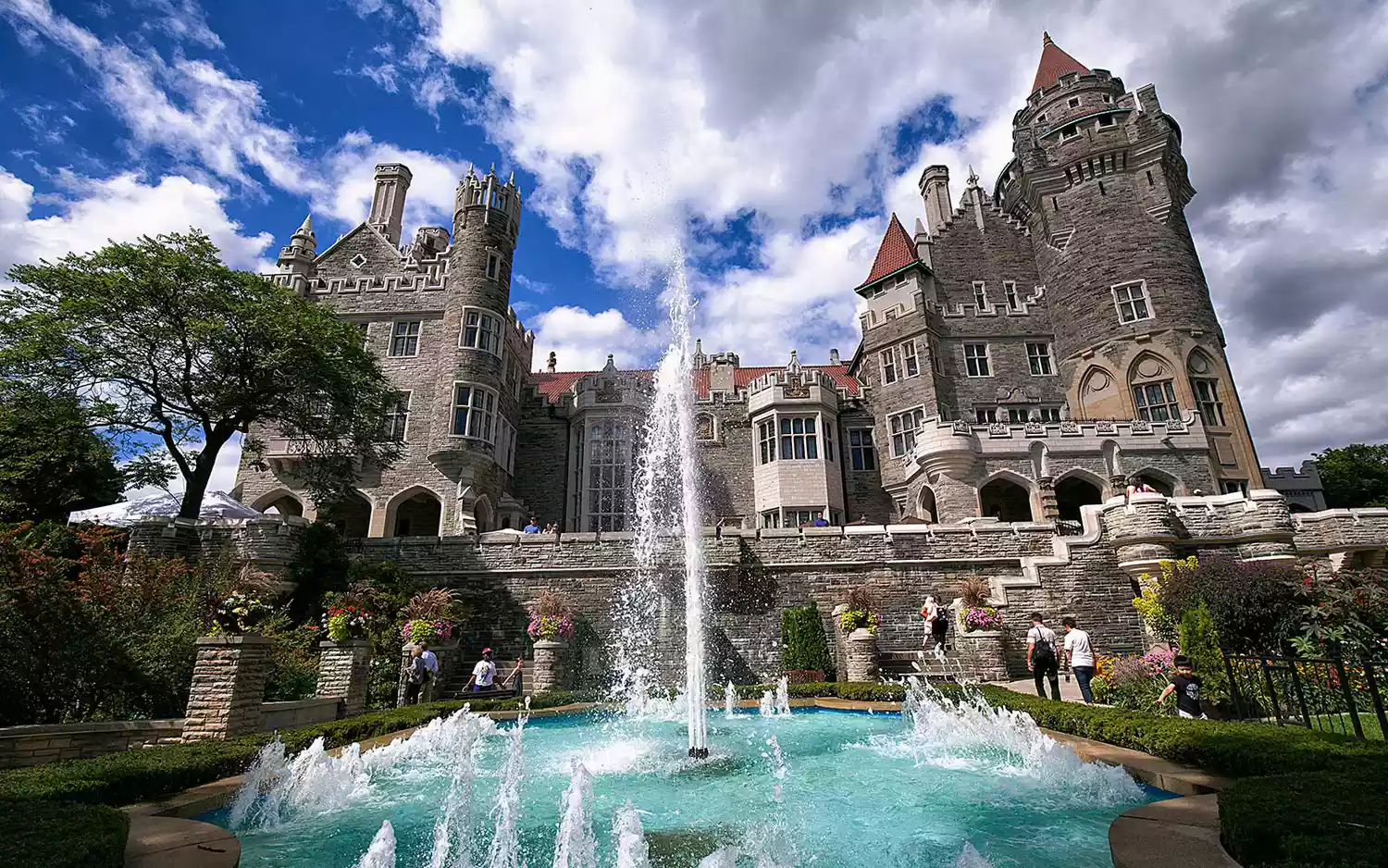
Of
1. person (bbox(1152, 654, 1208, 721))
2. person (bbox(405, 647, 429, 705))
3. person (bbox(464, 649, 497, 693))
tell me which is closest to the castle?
person (bbox(464, 649, 497, 693))

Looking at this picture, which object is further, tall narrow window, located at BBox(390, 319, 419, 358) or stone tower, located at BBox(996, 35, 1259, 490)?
tall narrow window, located at BBox(390, 319, 419, 358)

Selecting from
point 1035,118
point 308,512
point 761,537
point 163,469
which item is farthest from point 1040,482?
point 163,469

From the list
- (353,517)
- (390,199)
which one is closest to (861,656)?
(353,517)

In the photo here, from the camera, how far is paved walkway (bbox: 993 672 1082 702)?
1424cm

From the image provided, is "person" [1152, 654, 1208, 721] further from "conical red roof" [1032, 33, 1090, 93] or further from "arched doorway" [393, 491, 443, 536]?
"conical red roof" [1032, 33, 1090, 93]

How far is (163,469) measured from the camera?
2344 cm


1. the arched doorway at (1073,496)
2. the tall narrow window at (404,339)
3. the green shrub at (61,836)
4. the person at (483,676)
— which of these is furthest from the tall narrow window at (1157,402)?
the green shrub at (61,836)

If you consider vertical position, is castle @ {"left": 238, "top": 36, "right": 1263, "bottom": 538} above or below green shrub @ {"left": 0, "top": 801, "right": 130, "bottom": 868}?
above

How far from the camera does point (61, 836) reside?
3.85m

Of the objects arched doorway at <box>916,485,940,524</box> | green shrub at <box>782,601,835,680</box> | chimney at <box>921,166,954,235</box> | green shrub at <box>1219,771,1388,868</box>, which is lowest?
green shrub at <box>1219,771,1388,868</box>

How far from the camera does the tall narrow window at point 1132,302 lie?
88.8 feet

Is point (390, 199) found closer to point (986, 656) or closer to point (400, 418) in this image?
point (400, 418)

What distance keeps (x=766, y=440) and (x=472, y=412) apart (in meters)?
13.0

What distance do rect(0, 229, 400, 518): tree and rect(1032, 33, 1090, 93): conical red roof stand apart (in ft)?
117
